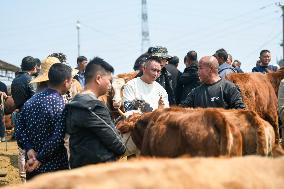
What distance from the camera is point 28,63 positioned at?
9266mm

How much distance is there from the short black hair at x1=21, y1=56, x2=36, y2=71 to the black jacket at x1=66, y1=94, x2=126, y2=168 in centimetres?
467

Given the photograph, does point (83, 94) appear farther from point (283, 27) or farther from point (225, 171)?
point (283, 27)

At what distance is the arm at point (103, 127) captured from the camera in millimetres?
4633

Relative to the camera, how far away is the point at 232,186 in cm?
231

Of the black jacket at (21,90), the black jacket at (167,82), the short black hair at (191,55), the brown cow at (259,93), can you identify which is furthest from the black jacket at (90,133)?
the short black hair at (191,55)

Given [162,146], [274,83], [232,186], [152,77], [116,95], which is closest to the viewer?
[232,186]

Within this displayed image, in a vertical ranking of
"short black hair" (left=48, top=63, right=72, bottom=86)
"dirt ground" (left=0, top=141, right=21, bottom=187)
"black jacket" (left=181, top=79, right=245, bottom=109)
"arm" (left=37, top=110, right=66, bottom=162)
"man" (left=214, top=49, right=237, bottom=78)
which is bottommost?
"dirt ground" (left=0, top=141, right=21, bottom=187)

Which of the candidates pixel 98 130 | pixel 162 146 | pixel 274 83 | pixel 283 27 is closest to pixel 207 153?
pixel 162 146

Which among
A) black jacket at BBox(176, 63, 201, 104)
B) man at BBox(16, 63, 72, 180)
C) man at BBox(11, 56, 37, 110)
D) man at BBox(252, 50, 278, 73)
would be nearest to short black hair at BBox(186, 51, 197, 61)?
black jacket at BBox(176, 63, 201, 104)

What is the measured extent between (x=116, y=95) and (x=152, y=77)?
1.76m

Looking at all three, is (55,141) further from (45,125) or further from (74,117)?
(74,117)

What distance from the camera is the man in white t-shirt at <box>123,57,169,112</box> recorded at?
727cm

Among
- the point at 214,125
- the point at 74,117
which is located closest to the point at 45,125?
the point at 74,117

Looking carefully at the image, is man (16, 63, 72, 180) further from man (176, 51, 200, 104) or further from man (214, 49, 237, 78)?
man (214, 49, 237, 78)
